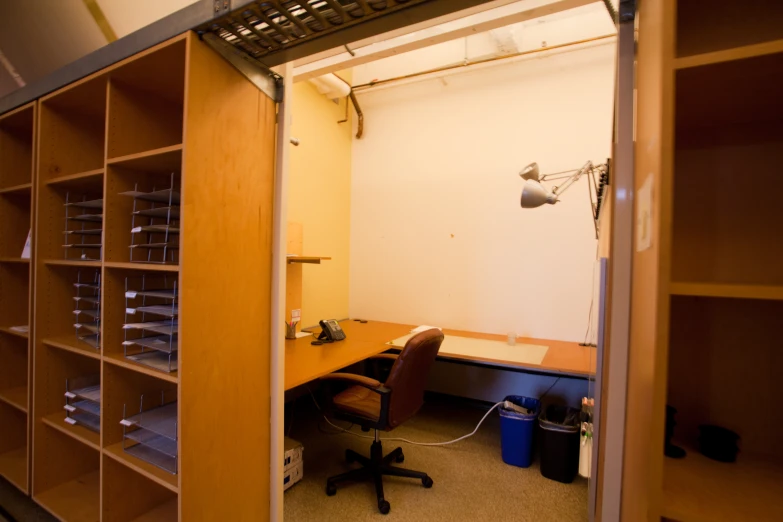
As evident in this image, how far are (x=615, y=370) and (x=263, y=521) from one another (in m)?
1.44

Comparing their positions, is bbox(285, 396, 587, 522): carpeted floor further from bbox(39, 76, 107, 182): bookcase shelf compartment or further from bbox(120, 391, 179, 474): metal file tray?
bbox(39, 76, 107, 182): bookcase shelf compartment

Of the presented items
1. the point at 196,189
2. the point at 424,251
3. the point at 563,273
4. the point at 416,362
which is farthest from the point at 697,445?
the point at 424,251

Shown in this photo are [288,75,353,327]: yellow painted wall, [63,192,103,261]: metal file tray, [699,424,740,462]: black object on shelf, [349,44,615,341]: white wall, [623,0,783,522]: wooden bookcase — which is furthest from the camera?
[288,75,353,327]: yellow painted wall

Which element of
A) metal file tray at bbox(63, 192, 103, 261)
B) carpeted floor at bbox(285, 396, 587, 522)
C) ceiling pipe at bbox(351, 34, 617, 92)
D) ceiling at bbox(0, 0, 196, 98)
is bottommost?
carpeted floor at bbox(285, 396, 587, 522)

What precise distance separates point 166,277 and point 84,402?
67cm

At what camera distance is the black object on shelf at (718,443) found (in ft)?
2.40

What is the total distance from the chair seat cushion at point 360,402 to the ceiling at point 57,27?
2.22 metres

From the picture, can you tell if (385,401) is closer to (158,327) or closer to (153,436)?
(153,436)

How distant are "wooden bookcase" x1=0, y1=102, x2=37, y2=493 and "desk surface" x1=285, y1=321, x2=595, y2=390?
1459 millimetres

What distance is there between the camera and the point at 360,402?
2.16 metres

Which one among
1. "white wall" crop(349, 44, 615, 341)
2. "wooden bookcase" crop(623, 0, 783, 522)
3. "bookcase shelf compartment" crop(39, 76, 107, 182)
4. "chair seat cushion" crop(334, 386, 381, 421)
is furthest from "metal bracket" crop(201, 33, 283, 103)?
"white wall" crop(349, 44, 615, 341)

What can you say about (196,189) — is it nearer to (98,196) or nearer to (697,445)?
(98,196)

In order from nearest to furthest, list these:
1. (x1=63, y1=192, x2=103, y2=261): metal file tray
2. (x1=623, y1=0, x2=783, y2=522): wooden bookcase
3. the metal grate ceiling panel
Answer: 1. (x1=623, y1=0, x2=783, y2=522): wooden bookcase
2. the metal grate ceiling panel
3. (x1=63, y1=192, x2=103, y2=261): metal file tray

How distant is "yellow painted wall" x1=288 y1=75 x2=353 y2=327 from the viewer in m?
3.33
